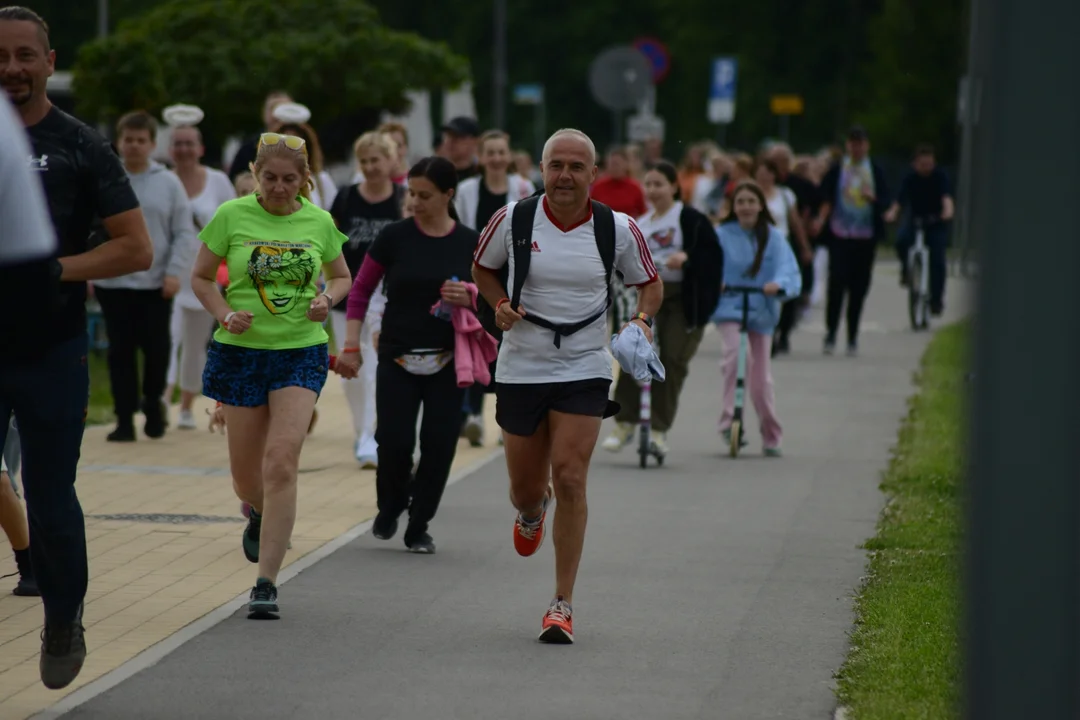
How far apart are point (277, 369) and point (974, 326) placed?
4.52 m

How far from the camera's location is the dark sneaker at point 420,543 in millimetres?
9328

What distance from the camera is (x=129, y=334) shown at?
13.1 meters

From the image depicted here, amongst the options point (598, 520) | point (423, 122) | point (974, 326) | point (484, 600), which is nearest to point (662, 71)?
point (423, 122)

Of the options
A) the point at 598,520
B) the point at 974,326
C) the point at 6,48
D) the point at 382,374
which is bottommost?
the point at 598,520

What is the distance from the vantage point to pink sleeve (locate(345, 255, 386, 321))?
29.9 ft

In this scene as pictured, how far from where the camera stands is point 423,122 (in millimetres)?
30734

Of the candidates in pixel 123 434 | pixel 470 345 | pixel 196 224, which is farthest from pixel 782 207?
pixel 470 345

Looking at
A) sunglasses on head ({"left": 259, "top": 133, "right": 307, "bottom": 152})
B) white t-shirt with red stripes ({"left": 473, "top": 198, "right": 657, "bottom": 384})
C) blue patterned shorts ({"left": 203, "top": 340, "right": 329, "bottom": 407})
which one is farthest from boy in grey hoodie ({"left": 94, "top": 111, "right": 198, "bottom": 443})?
white t-shirt with red stripes ({"left": 473, "top": 198, "right": 657, "bottom": 384})

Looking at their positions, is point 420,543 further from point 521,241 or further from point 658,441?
point 658,441

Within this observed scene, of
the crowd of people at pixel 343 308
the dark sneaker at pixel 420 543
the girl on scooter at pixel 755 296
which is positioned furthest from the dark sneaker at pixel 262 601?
the girl on scooter at pixel 755 296

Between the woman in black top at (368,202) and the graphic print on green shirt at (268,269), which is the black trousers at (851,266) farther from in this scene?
the graphic print on green shirt at (268,269)

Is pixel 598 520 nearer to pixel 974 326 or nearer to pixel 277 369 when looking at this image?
pixel 277 369

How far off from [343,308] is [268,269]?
451 cm

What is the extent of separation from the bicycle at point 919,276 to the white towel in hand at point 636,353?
16.6m
